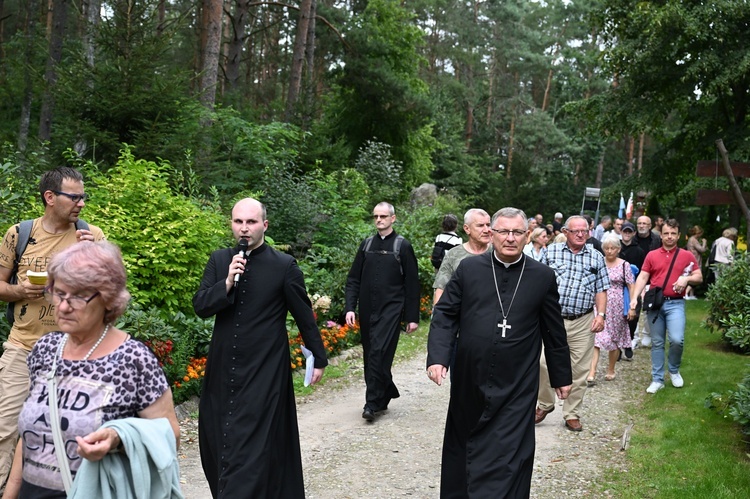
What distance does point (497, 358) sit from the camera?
536cm

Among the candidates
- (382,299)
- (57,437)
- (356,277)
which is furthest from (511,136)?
(57,437)

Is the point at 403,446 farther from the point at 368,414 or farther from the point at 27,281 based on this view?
the point at 27,281

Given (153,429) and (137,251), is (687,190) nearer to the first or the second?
(137,251)

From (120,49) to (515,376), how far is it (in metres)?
9.08

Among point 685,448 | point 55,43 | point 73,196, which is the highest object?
point 55,43

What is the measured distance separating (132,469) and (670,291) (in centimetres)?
865

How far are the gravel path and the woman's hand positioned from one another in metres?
3.55

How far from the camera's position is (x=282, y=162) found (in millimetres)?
17344

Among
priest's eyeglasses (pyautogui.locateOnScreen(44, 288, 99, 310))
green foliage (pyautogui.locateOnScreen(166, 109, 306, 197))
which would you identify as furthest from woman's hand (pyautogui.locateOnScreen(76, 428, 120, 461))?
green foliage (pyautogui.locateOnScreen(166, 109, 306, 197))

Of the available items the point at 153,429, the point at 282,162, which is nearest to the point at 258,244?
the point at 153,429

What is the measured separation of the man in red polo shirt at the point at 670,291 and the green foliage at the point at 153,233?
5.50 metres

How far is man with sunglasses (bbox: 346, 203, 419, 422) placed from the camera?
8711 millimetres

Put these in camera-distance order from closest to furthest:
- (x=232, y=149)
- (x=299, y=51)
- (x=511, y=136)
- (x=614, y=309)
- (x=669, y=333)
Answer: (x=669, y=333) → (x=614, y=309) → (x=232, y=149) → (x=299, y=51) → (x=511, y=136)

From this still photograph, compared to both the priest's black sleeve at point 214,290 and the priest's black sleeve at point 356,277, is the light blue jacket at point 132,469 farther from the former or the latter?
the priest's black sleeve at point 356,277
